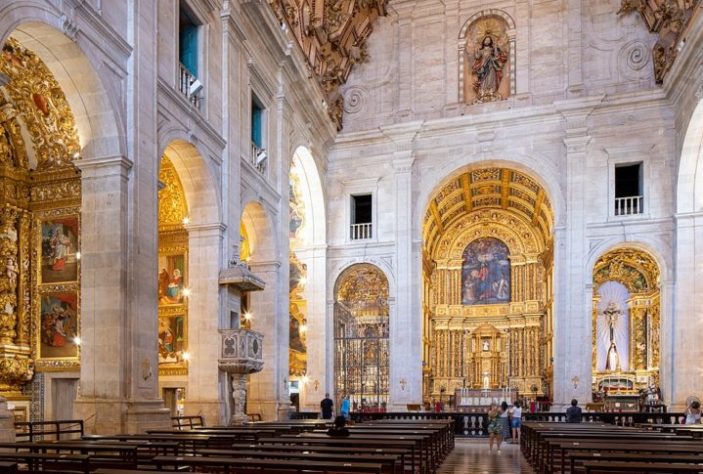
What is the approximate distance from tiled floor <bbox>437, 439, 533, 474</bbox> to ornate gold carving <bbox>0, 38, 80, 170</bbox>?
922 centimetres

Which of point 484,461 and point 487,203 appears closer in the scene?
point 484,461

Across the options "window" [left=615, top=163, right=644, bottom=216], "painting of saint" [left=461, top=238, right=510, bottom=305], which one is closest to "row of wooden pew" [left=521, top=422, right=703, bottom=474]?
"window" [left=615, top=163, right=644, bottom=216]

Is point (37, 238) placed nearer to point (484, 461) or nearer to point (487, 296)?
point (484, 461)

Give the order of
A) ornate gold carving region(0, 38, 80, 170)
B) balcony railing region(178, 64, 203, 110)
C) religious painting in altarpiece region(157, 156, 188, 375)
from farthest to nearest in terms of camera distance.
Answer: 1. religious painting in altarpiece region(157, 156, 188, 375)
2. balcony railing region(178, 64, 203, 110)
3. ornate gold carving region(0, 38, 80, 170)

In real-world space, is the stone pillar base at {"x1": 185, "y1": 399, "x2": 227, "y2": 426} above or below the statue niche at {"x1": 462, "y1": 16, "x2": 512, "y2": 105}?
below

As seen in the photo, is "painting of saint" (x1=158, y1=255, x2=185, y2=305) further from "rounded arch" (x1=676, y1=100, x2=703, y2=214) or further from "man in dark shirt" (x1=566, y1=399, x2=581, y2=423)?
"rounded arch" (x1=676, y1=100, x2=703, y2=214)

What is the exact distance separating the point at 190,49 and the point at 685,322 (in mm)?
16510

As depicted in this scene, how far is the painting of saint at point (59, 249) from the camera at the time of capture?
44.0ft

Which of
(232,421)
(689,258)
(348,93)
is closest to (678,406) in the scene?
(689,258)

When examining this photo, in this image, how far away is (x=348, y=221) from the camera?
26.2 m

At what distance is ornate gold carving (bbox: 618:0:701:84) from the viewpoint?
2098 cm

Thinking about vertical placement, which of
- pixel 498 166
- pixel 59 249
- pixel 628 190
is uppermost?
pixel 498 166

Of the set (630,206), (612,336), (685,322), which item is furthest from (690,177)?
(612,336)

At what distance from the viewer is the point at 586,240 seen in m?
23.2
